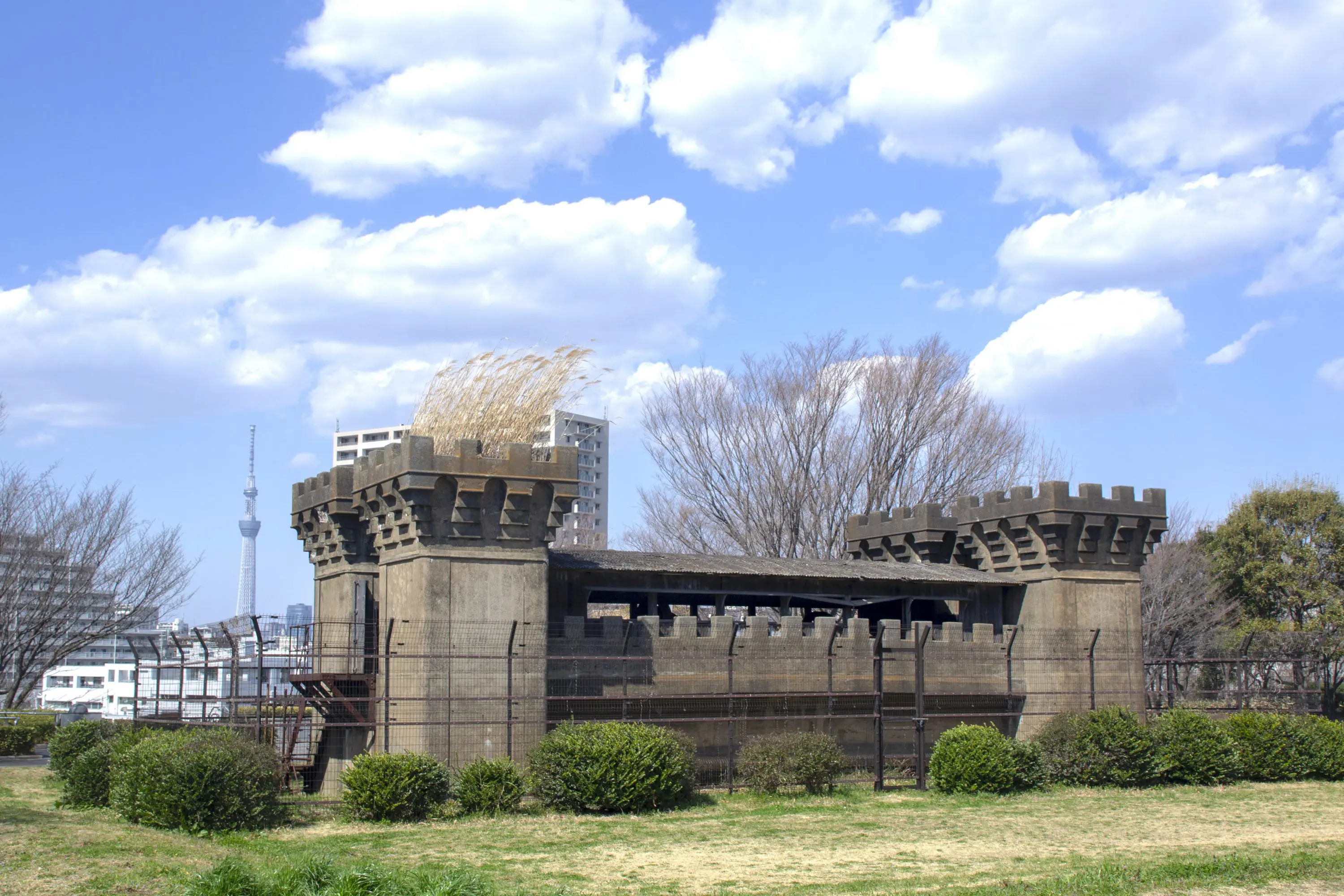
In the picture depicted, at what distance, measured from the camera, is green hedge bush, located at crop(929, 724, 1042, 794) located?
21.7 meters

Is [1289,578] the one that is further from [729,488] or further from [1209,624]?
[729,488]

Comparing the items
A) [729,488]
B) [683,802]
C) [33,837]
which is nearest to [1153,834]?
[683,802]

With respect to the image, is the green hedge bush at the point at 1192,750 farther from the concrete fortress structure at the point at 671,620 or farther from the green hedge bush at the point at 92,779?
the green hedge bush at the point at 92,779

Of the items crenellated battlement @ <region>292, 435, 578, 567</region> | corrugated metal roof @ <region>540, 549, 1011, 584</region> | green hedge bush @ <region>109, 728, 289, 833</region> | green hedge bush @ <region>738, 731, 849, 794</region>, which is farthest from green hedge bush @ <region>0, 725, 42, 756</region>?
green hedge bush @ <region>738, 731, 849, 794</region>

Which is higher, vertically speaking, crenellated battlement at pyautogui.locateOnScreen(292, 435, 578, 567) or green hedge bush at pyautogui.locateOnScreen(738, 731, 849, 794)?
crenellated battlement at pyautogui.locateOnScreen(292, 435, 578, 567)

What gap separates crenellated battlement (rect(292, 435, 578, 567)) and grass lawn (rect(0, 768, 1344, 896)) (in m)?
4.92

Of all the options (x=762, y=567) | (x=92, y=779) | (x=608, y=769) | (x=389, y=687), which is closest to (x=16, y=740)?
(x=92, y=779)

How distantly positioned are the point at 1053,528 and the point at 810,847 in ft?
41.2

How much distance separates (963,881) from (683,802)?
7.18m

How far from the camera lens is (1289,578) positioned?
1684 inches

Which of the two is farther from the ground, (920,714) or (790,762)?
(920,714)

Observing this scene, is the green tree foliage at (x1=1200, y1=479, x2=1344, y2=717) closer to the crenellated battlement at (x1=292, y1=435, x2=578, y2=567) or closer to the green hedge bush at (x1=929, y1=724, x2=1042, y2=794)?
the green hedge bush at (x1=929, y1=724, x2=1042, y2=794)

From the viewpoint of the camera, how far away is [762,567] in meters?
25.0

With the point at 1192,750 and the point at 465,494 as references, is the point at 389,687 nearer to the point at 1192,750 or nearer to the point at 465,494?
the point at 465,494
